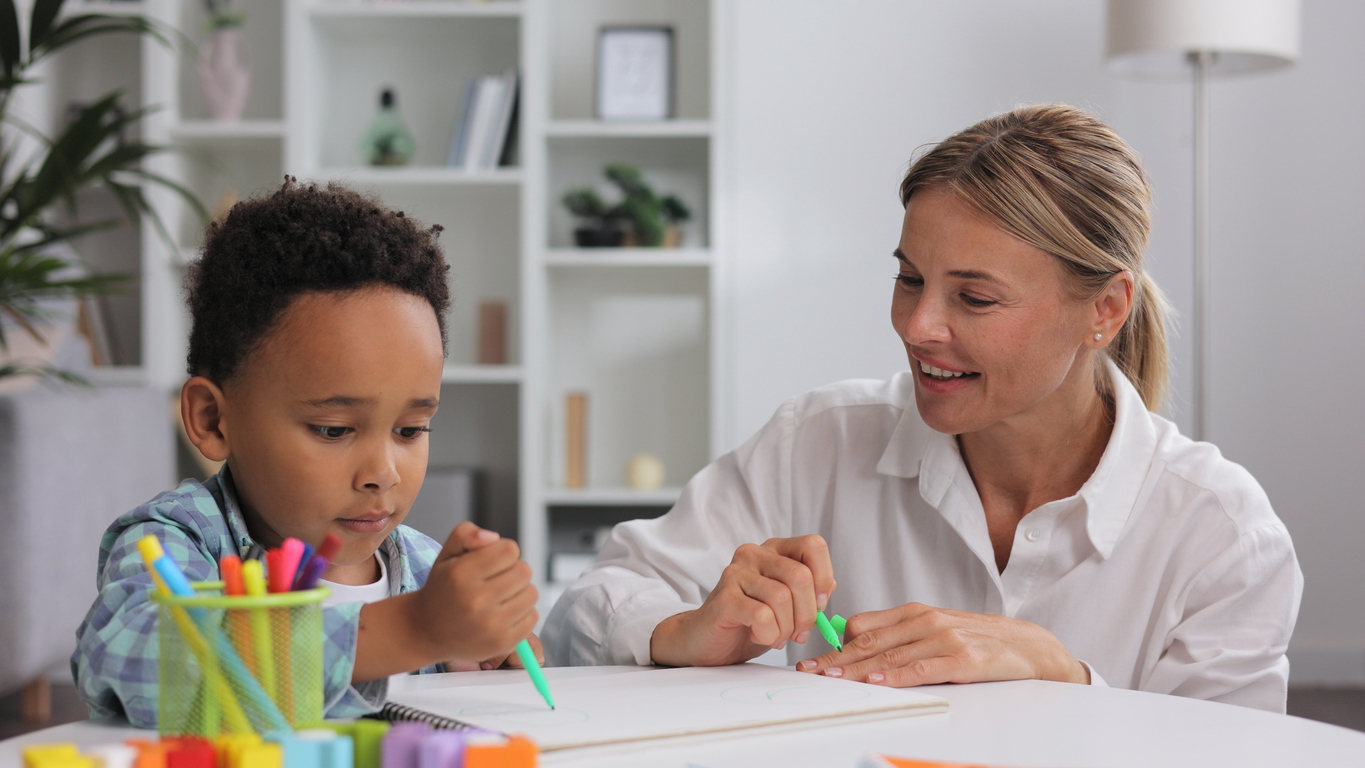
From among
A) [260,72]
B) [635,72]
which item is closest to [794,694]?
[635,72]

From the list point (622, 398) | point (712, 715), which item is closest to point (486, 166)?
point (622, 398)

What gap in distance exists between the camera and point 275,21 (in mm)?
3346

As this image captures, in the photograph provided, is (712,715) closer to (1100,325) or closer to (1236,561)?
→ (1236,561)

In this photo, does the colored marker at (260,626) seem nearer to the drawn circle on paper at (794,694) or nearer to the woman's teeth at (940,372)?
the drawn circle on paper at (794,694)

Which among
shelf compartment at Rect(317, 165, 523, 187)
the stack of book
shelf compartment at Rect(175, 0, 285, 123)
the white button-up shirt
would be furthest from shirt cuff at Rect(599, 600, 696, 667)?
shelf compartment at Rect(175, 0, 285, 123)

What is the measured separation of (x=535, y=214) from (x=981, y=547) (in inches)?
84.0

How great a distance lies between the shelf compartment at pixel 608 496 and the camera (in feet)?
10.2

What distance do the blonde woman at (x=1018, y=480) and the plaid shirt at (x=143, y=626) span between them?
341 mm

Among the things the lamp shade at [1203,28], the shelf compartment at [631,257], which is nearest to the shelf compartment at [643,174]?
the shelf compartment at [631,257]

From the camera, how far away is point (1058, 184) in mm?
1183

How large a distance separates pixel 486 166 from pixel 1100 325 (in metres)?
2.20

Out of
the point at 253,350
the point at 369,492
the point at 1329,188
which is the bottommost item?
the point at 369,492

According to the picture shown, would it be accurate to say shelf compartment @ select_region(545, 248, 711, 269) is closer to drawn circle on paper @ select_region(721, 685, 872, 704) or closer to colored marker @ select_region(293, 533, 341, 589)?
drawn circle on paper @ select_region(721, 685, 872, 704)

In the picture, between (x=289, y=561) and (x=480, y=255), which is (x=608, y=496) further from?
(x=289, y=561)
